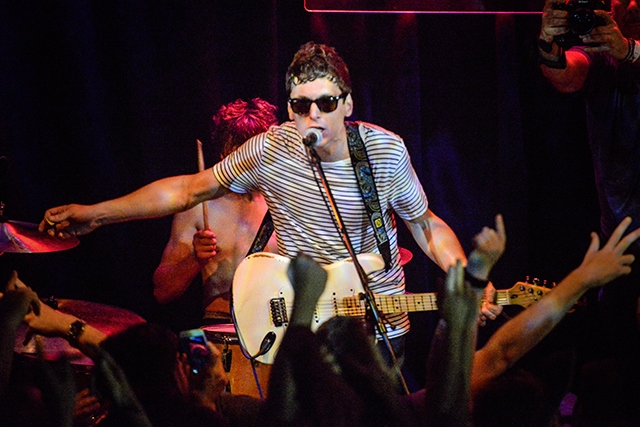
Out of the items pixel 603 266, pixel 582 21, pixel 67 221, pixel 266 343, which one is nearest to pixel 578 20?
pixel 582 21

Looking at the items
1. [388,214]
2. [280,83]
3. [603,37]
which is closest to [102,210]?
[388,214]

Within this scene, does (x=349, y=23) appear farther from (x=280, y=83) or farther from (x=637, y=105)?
(x=637, y=105)

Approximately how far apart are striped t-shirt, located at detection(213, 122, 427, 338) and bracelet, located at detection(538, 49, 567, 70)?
0.74 metres

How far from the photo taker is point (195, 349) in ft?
9.70

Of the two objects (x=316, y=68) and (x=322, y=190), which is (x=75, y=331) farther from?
(x=316, y=68)

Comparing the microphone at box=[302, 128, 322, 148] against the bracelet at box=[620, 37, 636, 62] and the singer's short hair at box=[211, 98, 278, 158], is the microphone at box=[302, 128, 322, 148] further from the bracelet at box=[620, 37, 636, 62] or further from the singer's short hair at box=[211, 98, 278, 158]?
the bracelet at box=[620, 37, 636, 62]

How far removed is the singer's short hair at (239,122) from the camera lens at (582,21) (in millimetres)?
1751

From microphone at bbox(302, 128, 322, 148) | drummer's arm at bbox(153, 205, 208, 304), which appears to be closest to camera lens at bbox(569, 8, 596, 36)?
microphone at bbox(302, 128, 322, 148)

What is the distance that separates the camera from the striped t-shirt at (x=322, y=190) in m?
3.66

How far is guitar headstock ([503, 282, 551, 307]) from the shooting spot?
139 inches

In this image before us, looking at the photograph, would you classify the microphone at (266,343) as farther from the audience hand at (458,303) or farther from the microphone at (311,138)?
the audience hand at (458,303)

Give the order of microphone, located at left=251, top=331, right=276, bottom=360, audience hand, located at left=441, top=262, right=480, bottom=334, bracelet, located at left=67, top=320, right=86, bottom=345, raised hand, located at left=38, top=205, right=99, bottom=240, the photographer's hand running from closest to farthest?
audience hand, located at left=441, top=262, right=480, bottom=334, bracelet, located at left=67, top=320, right=86, bottom=345, raised hand, located at left=38, top=205, right=99, bottom=240, the photographer's hand, microphone, located at left=251, top=331, right=276, bottom=360

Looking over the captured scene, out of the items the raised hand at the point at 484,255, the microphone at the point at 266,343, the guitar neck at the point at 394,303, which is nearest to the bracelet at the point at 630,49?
the guitar neck at the point at 394,303

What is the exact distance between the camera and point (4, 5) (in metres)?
4.56
